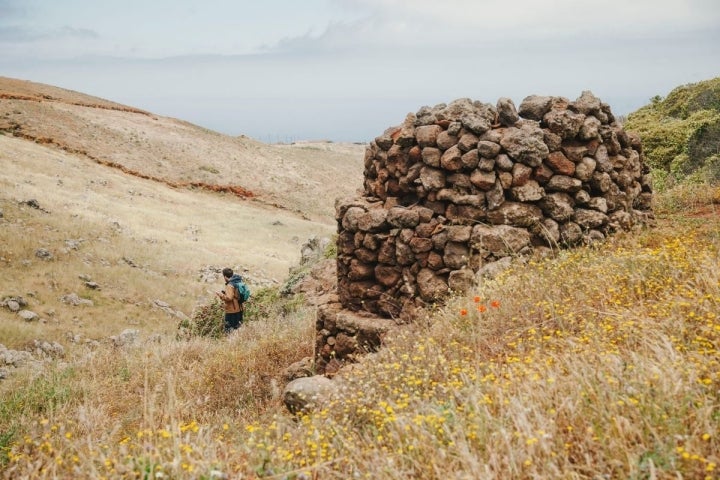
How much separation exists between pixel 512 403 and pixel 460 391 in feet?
2.88

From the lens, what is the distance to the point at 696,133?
15.5m

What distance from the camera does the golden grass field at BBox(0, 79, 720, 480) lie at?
294 centimetres

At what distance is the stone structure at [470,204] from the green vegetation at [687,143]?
4.89 metres

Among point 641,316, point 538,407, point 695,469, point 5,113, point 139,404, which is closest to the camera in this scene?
point 695,469

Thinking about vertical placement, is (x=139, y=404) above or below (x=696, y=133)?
below

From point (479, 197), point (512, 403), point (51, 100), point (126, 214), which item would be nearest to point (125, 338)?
point (479, 197)

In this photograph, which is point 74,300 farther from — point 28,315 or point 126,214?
point 126,214

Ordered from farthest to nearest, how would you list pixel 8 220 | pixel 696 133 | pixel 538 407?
pixel 8 220 → pixel 696 133 → pixel 538 407

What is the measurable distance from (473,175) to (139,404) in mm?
5615

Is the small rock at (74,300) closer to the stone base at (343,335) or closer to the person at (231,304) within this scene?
the person at (231,304)

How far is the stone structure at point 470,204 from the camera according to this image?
25.5 feet

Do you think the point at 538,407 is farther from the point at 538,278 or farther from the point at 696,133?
the point at 696,133

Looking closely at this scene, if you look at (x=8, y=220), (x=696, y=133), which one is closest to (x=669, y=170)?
(x=696, y=133)

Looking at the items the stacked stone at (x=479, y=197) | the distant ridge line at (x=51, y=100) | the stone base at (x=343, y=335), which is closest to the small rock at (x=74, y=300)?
the stone base at (x=343, y=335)
